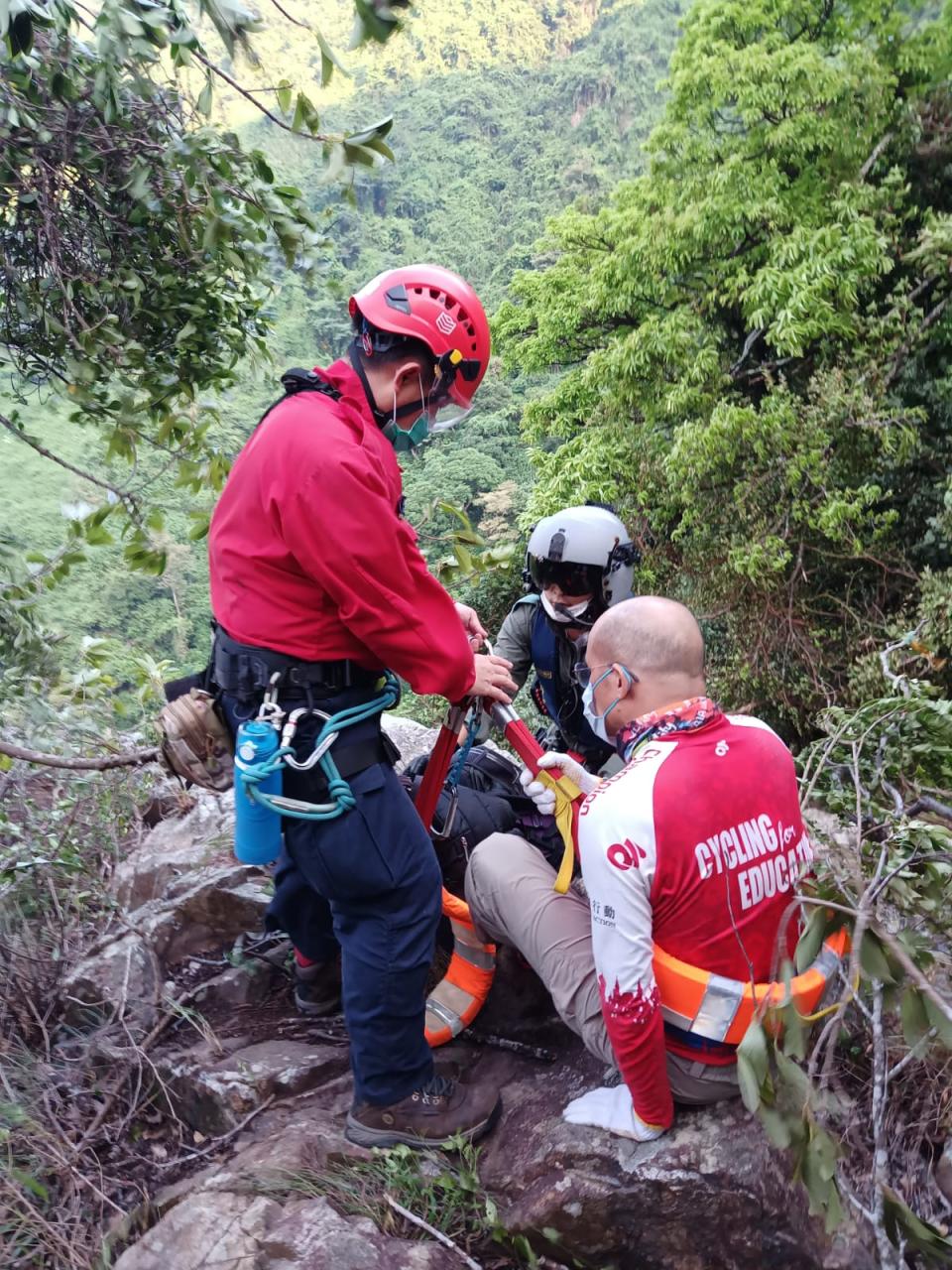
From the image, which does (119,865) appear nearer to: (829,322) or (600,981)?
(600,981)

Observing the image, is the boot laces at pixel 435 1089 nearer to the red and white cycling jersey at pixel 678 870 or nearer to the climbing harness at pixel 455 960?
the climbing harness at pixel 455 960

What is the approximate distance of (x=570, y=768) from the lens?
263 cm

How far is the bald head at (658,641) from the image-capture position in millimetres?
2242

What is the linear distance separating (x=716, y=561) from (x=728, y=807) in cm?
910

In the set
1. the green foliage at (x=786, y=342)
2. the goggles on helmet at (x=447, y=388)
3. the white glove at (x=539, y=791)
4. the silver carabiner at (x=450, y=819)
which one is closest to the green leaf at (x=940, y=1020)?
the white glove at (x=539, y=791)

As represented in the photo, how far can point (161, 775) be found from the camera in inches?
201

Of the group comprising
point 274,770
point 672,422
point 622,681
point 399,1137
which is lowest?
point 672,422

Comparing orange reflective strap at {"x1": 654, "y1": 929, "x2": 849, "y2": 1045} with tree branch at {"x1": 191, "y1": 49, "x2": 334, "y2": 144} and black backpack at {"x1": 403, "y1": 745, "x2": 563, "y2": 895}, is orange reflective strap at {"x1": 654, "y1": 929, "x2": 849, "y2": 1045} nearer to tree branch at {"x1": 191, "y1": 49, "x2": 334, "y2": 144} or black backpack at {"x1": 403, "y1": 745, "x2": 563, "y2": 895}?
black backpack at {"x1": 403, "y1": 745, "x2": 563, "y2": 895}

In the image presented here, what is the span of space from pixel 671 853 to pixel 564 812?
0.65 m

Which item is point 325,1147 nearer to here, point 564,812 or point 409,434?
point 564,812

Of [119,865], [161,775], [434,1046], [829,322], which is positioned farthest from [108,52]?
[829,322]

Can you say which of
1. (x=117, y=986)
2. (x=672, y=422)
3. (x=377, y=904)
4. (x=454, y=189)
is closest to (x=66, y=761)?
(x=117, y=986)

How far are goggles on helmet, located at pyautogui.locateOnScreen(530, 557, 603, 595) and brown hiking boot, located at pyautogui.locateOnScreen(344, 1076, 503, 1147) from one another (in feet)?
6.19

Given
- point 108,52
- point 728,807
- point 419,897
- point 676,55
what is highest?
point 676,55
